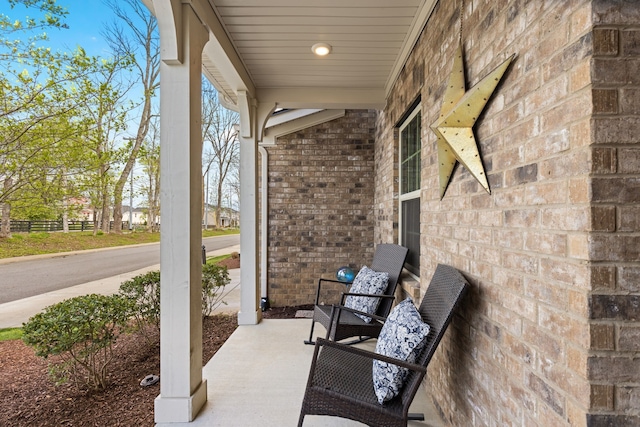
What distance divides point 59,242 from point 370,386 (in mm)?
14106

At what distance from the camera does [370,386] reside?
162cm

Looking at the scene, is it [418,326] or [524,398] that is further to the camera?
[418,326]

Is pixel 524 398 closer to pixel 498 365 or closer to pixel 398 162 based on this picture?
pixel 498 365

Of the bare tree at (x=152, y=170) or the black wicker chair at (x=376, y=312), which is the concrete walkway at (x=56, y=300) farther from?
the bare tree at (x=152, y=170)

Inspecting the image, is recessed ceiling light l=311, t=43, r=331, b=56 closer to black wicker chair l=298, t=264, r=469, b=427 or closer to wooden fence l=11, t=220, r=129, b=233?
black wicker chair l=298, t=264, r=469, b=427

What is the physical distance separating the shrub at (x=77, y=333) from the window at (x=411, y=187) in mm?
2560

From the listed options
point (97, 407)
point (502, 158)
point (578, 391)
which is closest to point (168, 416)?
point (97, 407)

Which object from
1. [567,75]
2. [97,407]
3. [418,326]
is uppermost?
[567,75]

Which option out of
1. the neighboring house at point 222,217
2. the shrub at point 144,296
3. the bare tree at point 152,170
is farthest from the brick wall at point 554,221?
the neighboring house at point 222,217

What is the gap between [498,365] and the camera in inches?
51.1

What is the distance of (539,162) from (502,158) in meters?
0.24

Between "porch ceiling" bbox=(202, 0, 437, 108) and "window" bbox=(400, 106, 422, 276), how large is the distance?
58cm

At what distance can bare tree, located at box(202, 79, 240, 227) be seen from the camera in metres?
14.0

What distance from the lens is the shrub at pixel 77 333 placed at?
2.11 metres
